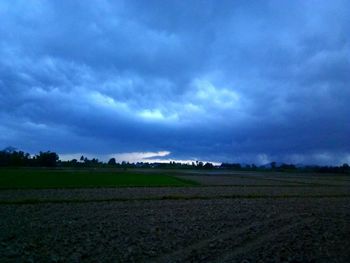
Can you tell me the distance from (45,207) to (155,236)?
12.2 metres

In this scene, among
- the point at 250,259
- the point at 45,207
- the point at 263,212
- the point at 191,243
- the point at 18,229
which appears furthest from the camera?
the point at 45,207

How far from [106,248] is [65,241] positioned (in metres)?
1.92

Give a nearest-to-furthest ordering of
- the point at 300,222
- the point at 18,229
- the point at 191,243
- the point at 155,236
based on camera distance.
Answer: the point at 191,243
the point at 155,236
the point at 18,229
the point at 300,222

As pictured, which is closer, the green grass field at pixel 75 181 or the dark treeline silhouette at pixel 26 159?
the green grass field at pixel 75 181

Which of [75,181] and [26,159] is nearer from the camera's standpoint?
[75,181]

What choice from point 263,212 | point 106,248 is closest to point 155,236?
point 106,248

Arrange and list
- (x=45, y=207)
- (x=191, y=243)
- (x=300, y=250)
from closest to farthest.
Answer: (x=300, y=250), (x=191, y=243), (x=45, y=207)

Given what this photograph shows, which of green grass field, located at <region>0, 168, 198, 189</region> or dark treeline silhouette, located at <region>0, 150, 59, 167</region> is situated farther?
dark treeline silhouette, located at <region>0, 150, 59, 167</region>

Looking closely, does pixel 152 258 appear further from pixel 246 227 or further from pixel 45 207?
pixel 45 207

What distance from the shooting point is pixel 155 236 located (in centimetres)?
1343

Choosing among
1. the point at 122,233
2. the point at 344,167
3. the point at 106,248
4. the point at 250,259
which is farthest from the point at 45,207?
the point at 344,167

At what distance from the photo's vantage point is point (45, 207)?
22.8 meters

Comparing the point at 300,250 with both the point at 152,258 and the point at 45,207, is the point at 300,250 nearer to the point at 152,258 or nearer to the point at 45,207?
the point at 152,258

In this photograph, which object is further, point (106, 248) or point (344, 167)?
point (344, 167)
